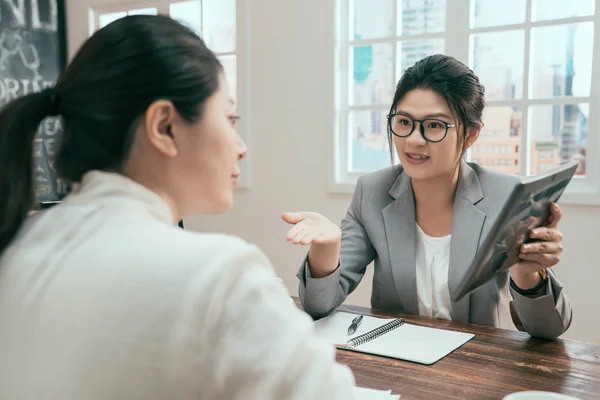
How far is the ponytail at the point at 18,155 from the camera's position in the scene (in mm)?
683

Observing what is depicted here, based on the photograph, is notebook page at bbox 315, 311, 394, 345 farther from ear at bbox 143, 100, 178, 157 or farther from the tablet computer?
ear at bbox 143, 100, 178, 157

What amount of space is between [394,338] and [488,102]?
1984mm

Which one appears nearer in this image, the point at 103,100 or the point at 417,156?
the point at 103,100

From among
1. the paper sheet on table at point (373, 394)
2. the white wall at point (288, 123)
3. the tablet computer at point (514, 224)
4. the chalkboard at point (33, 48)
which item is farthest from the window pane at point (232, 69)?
the paper sheet on table at point (373, 394)

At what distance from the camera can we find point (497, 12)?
290 cm

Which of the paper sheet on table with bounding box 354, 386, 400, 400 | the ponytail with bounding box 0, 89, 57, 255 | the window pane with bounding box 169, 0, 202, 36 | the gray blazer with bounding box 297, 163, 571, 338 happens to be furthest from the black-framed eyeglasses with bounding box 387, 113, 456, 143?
the window pane with bounding box 169, 0, 202, 36

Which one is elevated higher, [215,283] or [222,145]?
[222,145]

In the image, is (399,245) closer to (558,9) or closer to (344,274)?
(344,274)

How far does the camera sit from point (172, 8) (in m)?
3.92

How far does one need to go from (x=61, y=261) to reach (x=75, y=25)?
4247 mm

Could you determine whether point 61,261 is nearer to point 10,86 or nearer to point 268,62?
point 268,62

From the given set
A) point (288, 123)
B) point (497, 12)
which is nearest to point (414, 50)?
point (497, 12)

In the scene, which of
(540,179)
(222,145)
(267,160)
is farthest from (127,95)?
(267,160)

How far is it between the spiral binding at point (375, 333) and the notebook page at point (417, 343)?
10mm
